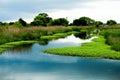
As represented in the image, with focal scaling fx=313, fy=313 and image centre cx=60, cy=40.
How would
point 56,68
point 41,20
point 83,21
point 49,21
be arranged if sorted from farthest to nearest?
point 83,21, point 49,21, point 41,20, point 56,68

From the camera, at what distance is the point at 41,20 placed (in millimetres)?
95375

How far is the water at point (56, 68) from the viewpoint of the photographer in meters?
17.6

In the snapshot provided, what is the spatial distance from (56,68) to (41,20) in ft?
249

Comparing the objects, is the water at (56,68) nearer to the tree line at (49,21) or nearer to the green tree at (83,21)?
the tree line at (49,21)

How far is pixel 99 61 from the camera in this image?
2267 cm

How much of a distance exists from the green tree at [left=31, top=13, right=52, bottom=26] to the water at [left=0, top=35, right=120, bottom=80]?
66116 mm

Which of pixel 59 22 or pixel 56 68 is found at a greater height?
pixel 59 22

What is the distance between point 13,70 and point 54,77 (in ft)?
11.7

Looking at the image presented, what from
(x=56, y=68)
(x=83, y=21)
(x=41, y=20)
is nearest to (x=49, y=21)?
(x=41, y=20)

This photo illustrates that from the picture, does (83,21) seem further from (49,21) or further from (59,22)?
(49,21)

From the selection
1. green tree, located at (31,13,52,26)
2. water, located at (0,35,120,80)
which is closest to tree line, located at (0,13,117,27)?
green tree, located at (31,13,52,26)

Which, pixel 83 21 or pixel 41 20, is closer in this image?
pixel 41 20

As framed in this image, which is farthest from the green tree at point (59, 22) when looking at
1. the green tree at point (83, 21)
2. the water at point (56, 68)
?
the water at point (56, 68)

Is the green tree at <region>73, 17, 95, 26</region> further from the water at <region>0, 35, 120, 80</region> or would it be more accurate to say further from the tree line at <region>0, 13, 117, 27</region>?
the water at <region>0, 35, 120, 80</region>
